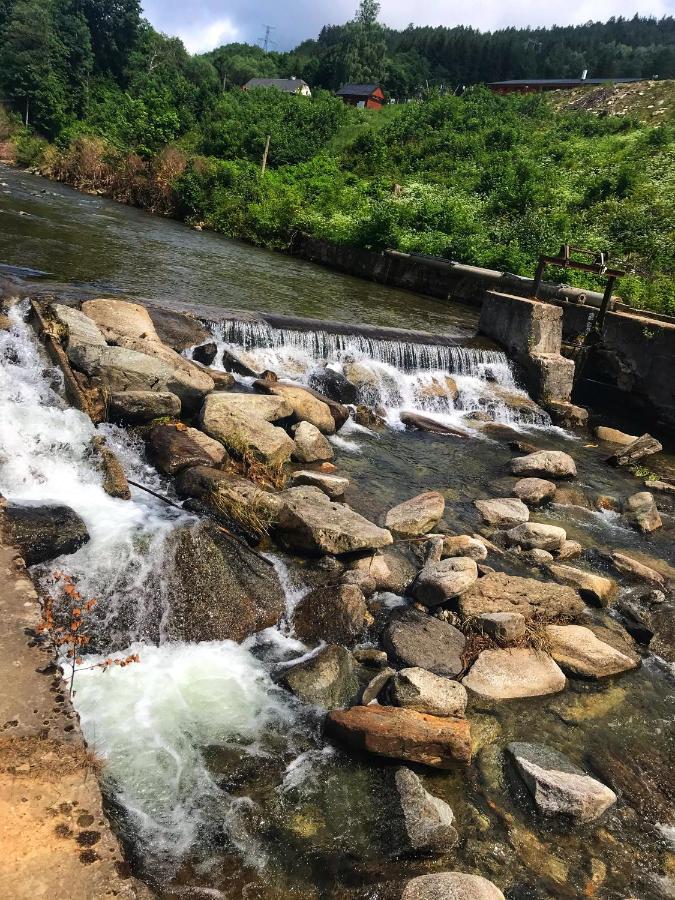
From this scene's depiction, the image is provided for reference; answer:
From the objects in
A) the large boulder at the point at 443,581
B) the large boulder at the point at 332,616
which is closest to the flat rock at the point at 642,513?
the large boulder at the point at 443,581

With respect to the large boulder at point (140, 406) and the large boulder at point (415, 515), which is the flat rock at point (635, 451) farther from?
the large boulder at point (140, 406)

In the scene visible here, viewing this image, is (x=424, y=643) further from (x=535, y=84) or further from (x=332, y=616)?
(x=535, y=84)

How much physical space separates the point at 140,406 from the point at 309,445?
2.29 m

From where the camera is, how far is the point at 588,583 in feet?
21.4

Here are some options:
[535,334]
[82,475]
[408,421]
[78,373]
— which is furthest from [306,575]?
[535,334]

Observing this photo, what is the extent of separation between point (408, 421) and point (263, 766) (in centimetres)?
751

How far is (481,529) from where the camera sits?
25.0ft

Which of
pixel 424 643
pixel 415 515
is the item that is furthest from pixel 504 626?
pixel 415 515

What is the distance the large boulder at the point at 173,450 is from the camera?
681 cm

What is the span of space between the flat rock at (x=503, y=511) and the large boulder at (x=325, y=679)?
3532 mm

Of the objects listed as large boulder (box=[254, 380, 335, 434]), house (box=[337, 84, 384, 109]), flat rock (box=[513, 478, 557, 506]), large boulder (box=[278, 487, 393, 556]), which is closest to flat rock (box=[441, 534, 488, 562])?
large boulder (box=[278, 487, 393, 556])

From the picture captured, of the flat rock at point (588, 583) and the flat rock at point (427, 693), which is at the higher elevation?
the flat rock at point (588, 583)

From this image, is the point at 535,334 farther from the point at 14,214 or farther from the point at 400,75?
the point at 400,75

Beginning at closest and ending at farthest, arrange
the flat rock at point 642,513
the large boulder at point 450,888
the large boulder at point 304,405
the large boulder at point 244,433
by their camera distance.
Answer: the large boulder at point 450,888 < the large boulder at point 244,433 < the flat rock at point 642,513 < the large boulder at point 304,405
